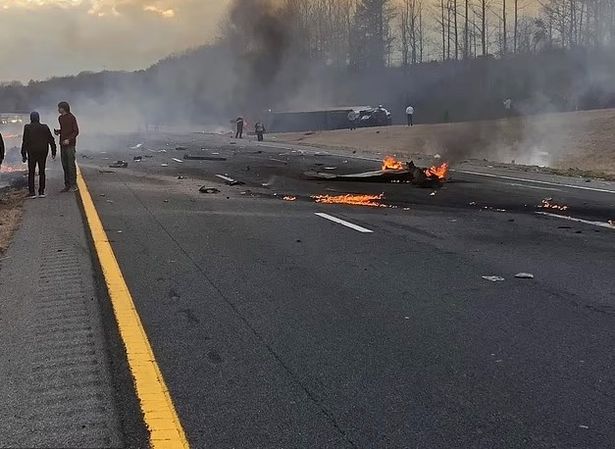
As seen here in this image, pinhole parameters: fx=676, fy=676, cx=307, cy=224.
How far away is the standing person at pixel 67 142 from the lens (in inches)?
533

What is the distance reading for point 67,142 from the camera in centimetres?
1354

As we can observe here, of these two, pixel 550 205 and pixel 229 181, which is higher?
pixel 229 181

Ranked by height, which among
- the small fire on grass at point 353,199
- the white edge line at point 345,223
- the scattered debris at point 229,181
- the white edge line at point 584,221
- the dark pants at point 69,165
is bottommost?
the white edge line at point 584,221

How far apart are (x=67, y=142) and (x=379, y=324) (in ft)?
34.4

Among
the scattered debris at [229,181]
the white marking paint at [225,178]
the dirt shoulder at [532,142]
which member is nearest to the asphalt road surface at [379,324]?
the scattered debris at [229,181]

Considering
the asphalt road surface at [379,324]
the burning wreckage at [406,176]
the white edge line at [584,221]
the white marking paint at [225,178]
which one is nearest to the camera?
the asphalt road surface at [379,324]

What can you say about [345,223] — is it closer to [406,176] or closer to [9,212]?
[9,212]

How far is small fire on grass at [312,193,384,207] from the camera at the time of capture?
38.9ft

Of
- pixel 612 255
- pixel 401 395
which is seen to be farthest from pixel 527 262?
pixel 401 395

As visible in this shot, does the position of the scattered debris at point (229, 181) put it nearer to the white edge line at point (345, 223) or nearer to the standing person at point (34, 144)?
the standing person at point (34, 144)

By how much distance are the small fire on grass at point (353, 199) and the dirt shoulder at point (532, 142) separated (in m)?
9.03

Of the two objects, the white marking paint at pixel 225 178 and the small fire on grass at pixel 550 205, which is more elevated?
the white marking paint at pixel 225 178

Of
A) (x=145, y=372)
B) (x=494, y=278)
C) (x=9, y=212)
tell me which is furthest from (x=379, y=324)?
(x=9, y=212)

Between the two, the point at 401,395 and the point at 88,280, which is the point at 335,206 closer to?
the point at 88,280
